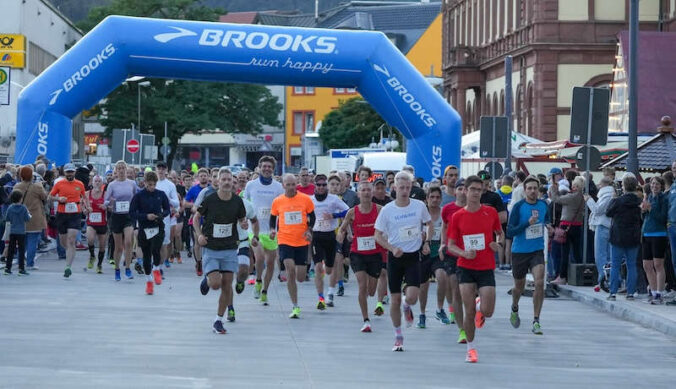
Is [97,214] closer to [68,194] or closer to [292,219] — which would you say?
[68,194]

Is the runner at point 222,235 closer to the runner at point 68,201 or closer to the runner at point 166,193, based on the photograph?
the runner at point 166,193

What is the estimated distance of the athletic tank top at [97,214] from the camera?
2391cm

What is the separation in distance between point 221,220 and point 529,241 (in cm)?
340

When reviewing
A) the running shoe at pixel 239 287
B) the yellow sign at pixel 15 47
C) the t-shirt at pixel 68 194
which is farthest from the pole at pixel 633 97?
the yellow sign at pixel 15 47

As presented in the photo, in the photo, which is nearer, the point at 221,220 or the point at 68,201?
the point at 221,220

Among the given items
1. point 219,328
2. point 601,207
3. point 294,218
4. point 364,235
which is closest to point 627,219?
point 601,207

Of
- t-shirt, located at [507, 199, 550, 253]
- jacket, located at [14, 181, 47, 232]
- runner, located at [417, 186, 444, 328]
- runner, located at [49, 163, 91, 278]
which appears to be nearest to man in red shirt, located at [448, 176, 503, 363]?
t-shirt, located at [507, 199, 550, 253]

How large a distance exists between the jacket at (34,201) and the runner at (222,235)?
924cm

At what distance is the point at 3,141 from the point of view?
50.3 m

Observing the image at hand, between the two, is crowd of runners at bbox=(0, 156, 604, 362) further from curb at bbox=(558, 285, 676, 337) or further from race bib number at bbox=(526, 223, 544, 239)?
curb at bbox=(558, 285, 676, 337)

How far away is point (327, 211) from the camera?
18766 millimetres

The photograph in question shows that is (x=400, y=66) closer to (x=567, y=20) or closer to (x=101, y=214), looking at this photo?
(x=101, y=214)

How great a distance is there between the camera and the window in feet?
367

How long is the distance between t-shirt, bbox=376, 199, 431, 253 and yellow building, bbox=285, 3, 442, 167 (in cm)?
8399
